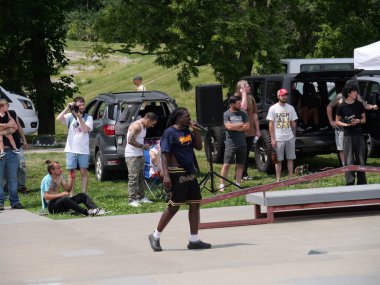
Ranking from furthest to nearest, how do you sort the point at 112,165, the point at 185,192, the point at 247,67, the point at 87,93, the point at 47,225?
the point at 87,93 → the point at 247,67 → the point at 112,165 → the point at 47,225 → the point at 185,192

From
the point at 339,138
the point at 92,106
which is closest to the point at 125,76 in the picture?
the point at 92,106

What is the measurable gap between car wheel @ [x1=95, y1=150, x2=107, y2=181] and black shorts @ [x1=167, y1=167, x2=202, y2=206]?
7861 mm

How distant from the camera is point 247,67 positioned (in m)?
31.0

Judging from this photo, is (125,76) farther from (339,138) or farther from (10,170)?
(10,170)

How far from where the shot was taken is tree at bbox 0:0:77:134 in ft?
107

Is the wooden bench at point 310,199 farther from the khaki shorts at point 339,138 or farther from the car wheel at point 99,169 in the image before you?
the car wheel at point 99,169

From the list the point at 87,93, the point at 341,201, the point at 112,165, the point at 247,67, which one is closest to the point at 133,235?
the point at 341,201

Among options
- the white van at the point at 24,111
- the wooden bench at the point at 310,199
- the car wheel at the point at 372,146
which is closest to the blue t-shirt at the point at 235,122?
the wooden bench at the point at 310,199

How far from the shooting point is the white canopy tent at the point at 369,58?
2059 centimetres

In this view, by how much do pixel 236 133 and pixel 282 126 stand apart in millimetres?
995

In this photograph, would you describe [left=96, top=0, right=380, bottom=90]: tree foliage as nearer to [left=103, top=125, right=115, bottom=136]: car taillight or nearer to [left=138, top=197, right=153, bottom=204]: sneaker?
[left=103, top=125, right=115, bottom=136]: car taillight

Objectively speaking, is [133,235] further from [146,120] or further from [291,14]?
[291,14]

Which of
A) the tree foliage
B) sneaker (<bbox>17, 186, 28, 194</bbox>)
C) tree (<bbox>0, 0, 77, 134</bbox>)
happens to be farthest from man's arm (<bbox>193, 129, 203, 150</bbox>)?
tree (<bbox>0, 0, 77, 134</bbox>)

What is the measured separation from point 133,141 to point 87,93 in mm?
44616
